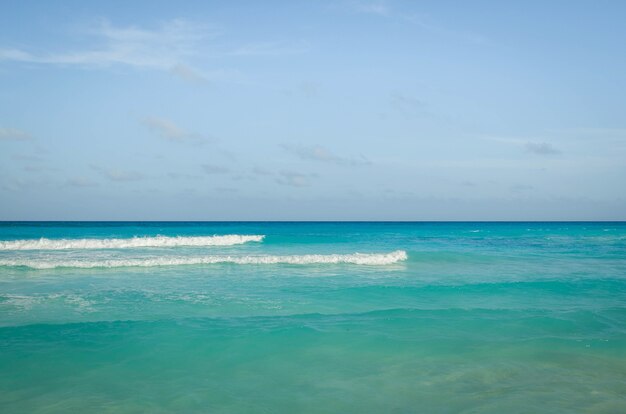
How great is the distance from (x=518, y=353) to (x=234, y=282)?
33.5 ft

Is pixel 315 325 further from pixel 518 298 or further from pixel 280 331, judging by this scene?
pixel 518 298

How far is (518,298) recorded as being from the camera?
13711 millimetres

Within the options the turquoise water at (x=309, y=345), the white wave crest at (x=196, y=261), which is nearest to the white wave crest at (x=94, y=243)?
the white wave crest at (x=196, y=261)

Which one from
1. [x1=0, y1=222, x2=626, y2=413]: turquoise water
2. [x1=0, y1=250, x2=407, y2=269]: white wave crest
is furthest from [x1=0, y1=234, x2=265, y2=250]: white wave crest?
[x1=0, y1=222, x2=626, y2=413]: turquoise water

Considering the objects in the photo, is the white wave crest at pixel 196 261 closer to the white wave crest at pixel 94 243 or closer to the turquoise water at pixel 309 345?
the turquoise water at pixel 309 345

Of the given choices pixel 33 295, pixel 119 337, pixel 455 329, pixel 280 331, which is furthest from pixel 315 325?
pixel 33 295

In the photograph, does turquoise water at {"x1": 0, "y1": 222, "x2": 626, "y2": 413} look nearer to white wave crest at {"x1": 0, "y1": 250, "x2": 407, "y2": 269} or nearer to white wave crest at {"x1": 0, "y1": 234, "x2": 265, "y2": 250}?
white wave crest at {"x1": 0, "y1": 250, "x2": 407, "y2": 269}

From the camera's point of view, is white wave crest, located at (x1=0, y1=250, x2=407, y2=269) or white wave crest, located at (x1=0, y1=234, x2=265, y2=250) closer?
white wave crest, located at (x1=0, y1=250, x2=407, y2=269)

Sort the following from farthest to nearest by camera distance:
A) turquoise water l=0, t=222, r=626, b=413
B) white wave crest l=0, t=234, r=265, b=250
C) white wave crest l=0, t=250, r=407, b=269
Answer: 1. white wave crest l=0, t=234, r=265, b=250
2. white wave crest l=0, t=250, r=407, b=269
3. turquoise water l=0, t=222, r=626, b=413

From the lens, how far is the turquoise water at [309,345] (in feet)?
21.5

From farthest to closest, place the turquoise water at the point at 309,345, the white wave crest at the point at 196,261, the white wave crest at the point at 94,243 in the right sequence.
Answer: the white wave crest at the point at 94,243 → the white wave crest at the point at 196,261 → the turquoise water at the point at 309,345

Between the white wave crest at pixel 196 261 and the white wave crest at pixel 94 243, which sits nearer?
the white wave crest at pixel 196 261

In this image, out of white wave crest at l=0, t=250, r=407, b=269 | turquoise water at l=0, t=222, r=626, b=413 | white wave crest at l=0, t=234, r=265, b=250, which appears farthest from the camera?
white wave crest at l=0, t=234, r=265, b=250

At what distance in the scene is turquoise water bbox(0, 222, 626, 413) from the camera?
6559mm
